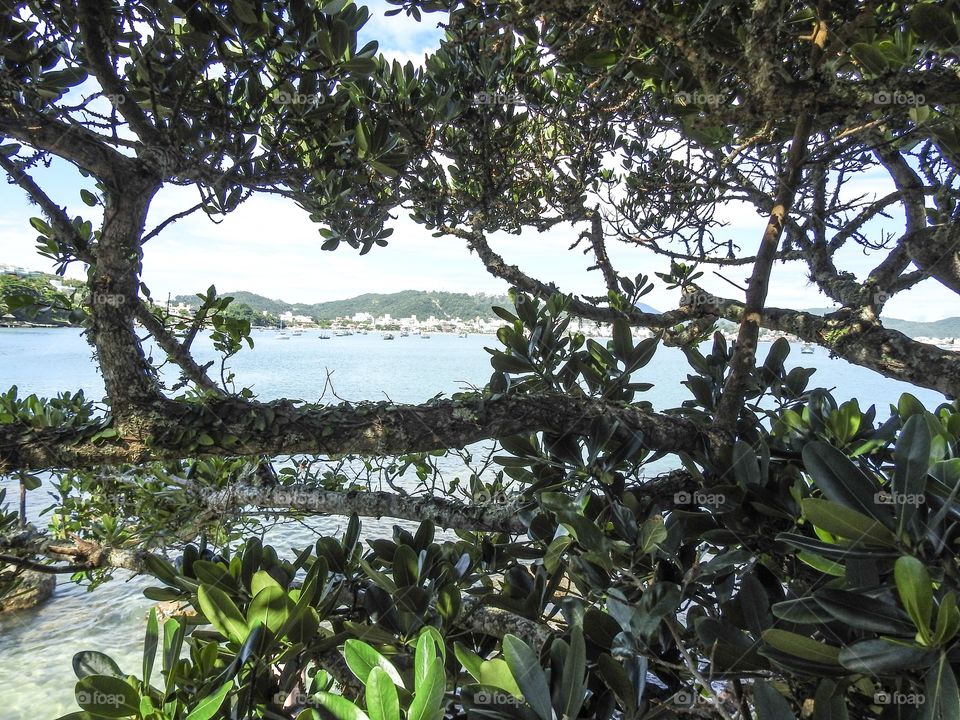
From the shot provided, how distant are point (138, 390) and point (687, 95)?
5.49ft

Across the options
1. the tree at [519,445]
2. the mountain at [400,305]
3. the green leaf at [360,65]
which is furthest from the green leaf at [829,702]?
the mountain at [400,305]

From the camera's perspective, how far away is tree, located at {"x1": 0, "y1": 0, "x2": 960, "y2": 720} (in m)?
0.73

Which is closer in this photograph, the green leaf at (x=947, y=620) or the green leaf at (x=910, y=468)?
the green leaf at (x=947, y=620)

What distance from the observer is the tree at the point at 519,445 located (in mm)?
732

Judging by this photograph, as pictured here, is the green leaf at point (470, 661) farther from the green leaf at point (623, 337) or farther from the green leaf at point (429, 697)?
the green leaf at point (623, 337)

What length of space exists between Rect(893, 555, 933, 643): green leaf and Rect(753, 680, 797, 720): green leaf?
0.18 m

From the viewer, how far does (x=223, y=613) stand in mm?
869

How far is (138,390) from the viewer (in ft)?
4.05

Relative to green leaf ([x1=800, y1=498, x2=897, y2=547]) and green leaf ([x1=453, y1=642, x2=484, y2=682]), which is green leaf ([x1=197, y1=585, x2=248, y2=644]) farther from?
green leaf ([x1=800, y1=498, x2=897, y2=547])

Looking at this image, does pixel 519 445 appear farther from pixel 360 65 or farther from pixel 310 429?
pixel 360 65

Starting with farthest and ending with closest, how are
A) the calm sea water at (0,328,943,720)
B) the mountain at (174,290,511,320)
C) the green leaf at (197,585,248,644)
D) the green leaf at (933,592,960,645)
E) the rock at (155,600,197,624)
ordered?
1. the mountain at (174,290,511,320)
2. the calm sea water at (0,328,943,720)
3. the rock at (155,600,197,624)
4. the green leaf at (197,585,248,644)
5. the green leaf at (933,592,960,645)

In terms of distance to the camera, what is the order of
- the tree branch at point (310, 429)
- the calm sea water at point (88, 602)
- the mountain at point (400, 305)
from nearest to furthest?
the tree branch at point (310, 429), the calm sea water at point (88, 602), the mountain at point (400, 305)

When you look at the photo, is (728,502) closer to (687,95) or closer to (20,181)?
(687,95)

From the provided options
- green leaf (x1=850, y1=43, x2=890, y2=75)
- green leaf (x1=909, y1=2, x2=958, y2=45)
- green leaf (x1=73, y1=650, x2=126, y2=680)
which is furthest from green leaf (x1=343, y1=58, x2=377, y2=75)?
green leaf (x1=73, y1=650, x2=126, y2=680)
